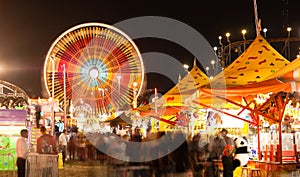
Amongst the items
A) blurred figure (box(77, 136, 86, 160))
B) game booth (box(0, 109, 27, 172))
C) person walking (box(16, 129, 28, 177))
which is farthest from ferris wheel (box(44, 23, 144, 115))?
person walking (box(16, 129, 28, 177))

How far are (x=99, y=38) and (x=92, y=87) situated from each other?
2219mm

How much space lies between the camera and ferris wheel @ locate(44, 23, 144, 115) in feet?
70.6

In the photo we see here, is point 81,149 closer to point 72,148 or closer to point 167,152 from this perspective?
point 72,148

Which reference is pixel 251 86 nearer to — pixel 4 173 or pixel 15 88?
pixel 4 173

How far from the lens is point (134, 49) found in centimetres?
2222

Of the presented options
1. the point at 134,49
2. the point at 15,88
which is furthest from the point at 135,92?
the point at 15,88

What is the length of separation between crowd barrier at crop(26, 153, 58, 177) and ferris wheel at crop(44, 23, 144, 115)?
10.4 m

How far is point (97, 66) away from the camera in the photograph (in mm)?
22203

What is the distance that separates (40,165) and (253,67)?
23.9 ft

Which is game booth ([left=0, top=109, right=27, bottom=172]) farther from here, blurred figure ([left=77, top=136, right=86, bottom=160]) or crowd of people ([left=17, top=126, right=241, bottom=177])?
blurred figure ([left=77, top=136, right=86, bottom=160])

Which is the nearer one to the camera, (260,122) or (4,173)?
(4,173)

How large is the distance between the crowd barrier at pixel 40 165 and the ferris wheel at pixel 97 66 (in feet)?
34.0

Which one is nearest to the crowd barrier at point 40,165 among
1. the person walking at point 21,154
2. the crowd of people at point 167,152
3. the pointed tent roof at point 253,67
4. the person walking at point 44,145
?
the person walking at point 21,154

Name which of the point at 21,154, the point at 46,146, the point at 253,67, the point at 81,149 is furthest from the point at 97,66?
the point at 21,154
